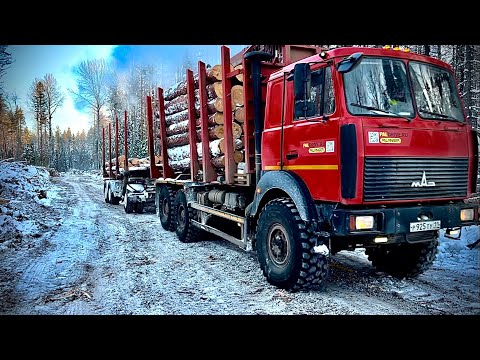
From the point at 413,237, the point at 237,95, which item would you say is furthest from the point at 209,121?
the point at 413,237

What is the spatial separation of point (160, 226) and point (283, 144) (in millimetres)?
6305

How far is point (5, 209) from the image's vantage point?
955 centimetres

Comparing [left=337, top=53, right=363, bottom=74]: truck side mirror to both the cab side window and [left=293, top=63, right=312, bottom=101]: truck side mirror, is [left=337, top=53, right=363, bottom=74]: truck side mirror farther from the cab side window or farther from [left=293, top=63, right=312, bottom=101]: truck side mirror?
[left=293, top=63, right=312, bottom=101]: truck side mirror

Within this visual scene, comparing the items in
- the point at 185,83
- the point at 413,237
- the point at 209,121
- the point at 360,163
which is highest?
the point at 185,83

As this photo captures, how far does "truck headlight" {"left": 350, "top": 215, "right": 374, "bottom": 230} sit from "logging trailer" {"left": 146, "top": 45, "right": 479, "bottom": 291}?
11mm

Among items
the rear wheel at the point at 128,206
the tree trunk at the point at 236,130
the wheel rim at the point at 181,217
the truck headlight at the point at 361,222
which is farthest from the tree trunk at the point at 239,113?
the rear wheel at the point at 128,206

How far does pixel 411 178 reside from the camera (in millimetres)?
4191

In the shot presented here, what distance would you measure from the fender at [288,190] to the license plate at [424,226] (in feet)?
3.62

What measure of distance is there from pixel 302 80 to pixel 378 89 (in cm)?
90

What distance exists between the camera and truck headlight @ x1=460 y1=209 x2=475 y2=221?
178 inches

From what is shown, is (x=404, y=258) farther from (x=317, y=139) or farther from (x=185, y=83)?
(x=185, y=83)

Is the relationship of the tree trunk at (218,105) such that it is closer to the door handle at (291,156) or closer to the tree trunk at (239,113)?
the tree trunk at (239,113)

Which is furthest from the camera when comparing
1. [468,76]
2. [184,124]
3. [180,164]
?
[468,76]
